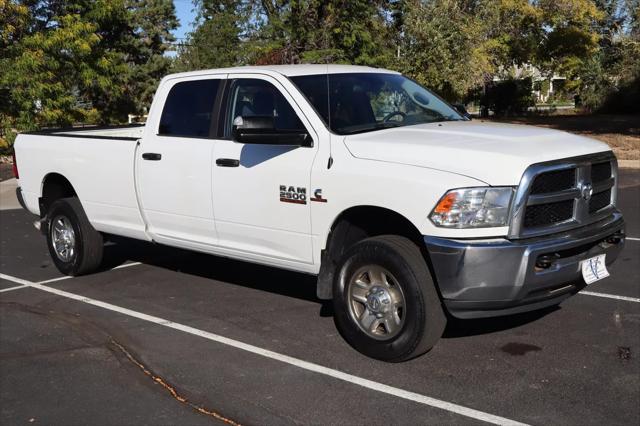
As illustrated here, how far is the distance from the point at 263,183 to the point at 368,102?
3.59 ft

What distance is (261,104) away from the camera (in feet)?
19.3

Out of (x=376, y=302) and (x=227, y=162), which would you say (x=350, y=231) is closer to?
(x=376, y=302)

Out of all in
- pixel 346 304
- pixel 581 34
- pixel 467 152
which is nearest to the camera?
pixel 467 152

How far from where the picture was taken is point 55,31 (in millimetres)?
17016

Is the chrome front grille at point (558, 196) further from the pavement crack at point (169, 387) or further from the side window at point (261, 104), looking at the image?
the pavement crack at point (169, 387)

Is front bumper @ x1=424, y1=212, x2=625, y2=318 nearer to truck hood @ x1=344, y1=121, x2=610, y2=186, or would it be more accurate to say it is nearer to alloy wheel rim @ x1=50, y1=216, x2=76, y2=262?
truck hood @ x1=344, y1=121, x2=610, y2=186

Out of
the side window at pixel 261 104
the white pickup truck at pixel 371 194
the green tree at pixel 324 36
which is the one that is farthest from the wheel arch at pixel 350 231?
the green tree at pixel 324 36

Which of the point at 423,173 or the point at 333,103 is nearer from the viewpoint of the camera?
the point at 423,173

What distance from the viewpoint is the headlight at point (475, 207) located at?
437cm

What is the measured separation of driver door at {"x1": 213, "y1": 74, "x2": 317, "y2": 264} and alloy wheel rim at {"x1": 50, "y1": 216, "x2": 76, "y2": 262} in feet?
A: 7.86

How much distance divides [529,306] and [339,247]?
1.40m

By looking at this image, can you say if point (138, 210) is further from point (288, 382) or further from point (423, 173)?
point (423, 173)

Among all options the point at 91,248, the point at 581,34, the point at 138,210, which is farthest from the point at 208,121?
the point at 581,34

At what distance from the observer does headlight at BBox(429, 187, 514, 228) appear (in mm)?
4367
